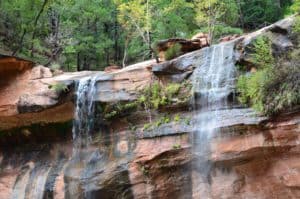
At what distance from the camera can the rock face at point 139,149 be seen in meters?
9.48

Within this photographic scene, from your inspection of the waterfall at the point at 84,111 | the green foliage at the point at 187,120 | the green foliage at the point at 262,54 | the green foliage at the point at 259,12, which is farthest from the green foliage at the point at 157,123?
the green foliage at the point at 259,12

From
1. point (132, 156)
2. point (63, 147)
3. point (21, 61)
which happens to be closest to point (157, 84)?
point (132, 156)

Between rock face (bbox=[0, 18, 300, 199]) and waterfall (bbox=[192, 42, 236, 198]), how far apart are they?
3.6 inches

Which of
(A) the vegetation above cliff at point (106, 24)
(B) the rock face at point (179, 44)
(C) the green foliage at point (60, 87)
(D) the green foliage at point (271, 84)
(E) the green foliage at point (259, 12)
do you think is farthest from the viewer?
(E) the green foliage at point (259, 12)

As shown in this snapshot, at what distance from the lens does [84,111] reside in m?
13.0

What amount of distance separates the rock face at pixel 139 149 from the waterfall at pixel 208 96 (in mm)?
91

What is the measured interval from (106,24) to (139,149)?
51.1ft

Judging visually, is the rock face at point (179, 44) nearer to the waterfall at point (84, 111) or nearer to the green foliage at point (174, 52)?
the green foliage at point (174, 52)

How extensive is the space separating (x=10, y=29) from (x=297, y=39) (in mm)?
13579

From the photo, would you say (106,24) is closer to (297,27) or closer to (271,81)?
(297,27)

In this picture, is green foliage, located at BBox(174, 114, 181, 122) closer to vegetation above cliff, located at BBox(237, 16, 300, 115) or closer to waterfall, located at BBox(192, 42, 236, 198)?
waterfall, located at BBox(192, 42, 236, 198)

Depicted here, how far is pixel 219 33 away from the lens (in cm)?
2019

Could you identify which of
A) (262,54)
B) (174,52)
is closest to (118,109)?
(174,52)

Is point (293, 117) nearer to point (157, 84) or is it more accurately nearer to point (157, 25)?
point (157, 84)
